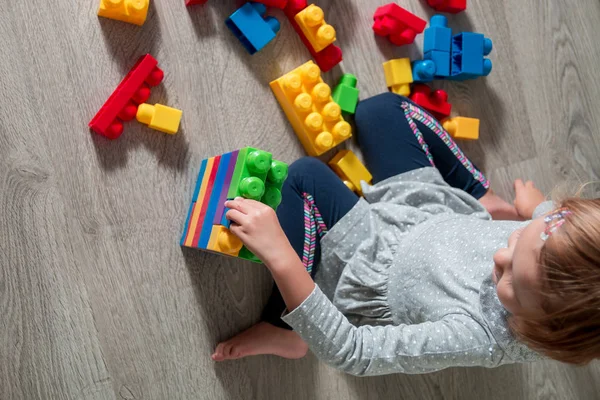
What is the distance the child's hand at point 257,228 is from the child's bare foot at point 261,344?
0.76ft

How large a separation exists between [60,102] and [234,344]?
1.56ft

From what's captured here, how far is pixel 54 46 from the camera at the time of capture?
87 cm

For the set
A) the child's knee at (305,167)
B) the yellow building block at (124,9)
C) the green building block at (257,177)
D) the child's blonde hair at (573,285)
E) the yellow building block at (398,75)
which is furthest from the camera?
the yellow building block at (398,75)

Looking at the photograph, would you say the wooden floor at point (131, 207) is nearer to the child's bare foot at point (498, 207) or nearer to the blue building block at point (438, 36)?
the blue building block at point (438, 36)

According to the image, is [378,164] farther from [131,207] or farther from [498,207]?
[131,207]

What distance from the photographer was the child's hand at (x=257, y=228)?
0.76 meters

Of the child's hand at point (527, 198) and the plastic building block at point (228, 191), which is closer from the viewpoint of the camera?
the plastic building block at point (228, 191)

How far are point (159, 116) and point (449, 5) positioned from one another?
2.05 ft

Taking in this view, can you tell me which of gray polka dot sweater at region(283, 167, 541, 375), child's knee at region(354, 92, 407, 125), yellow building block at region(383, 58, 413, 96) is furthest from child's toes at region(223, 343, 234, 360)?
yellow building block at region(383, 58, 413, 96)

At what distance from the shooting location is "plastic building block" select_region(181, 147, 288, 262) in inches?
29.9

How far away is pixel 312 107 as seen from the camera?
984 millimetres

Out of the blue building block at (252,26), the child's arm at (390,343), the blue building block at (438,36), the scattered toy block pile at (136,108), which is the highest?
the blue building block at (252,26)

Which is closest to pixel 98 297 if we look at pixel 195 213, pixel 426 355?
pixel 195 213

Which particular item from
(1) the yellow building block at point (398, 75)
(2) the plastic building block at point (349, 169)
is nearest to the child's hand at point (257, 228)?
(2) the plastic building block at point (349, 169)
